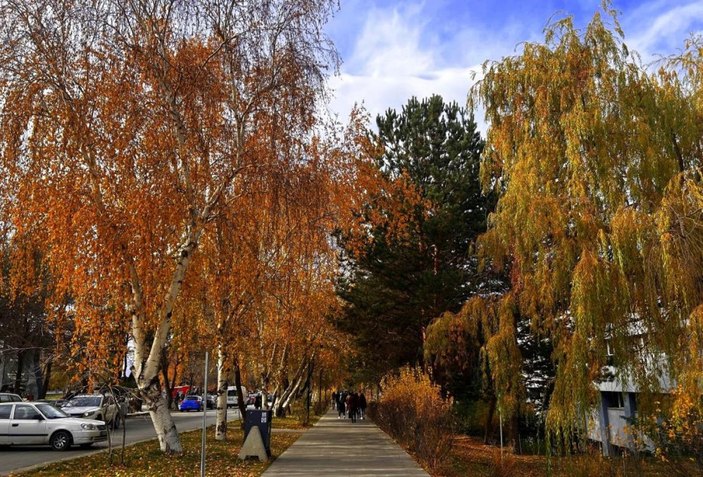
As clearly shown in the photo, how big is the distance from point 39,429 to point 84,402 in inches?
350

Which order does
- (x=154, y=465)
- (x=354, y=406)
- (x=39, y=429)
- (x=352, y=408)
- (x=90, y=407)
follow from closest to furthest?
(x=154, y=465), (x=39, y=429), (x=90, y=407), (x=352, y=408), (x=354, y=406)

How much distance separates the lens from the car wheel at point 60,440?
59.5 feet

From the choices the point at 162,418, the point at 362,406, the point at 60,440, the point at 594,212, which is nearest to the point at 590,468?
the point at 594,212

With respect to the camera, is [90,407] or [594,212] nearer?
[594,212]

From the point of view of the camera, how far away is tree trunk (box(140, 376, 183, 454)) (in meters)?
14.4

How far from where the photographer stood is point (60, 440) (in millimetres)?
18188

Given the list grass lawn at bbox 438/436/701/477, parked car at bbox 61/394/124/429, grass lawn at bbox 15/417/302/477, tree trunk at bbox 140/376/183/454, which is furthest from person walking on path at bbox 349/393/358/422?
tree trunk at bbox 140/376/183/454

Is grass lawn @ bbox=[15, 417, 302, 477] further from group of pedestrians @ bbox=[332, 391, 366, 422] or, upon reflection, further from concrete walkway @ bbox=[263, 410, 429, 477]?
group of pedestrians @ bbox=[332, 391, 366, 422]

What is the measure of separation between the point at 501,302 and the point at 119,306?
8171 millimetres

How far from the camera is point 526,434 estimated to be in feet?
85.1

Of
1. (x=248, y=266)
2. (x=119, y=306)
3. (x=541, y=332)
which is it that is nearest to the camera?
(x=541, y=332)

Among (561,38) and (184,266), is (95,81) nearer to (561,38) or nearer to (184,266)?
(184,266)

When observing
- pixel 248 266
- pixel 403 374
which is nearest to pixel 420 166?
pixel 403 374

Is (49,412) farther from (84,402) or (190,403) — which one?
(190,403)
